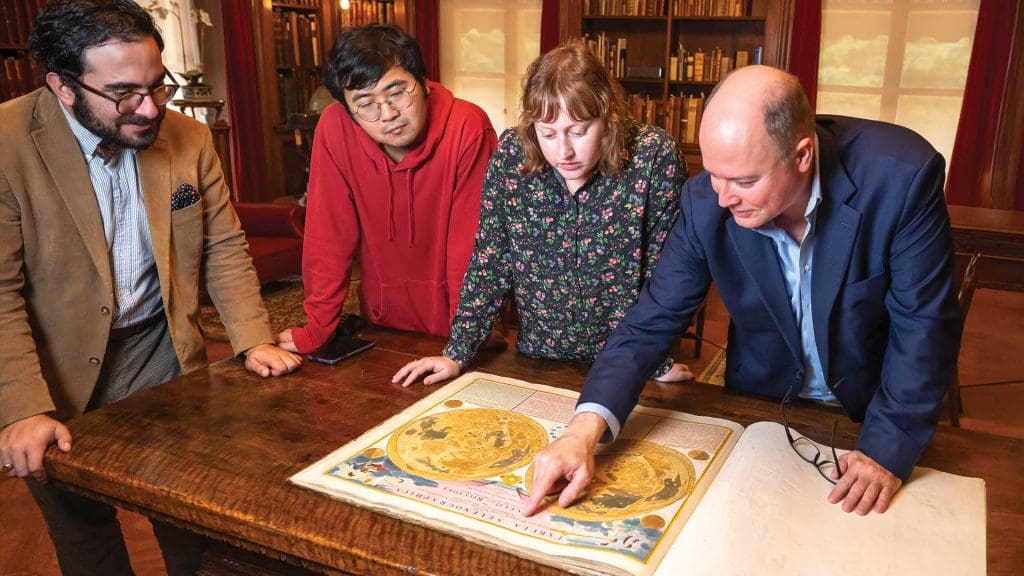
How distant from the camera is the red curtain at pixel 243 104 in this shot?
5602 millimetres

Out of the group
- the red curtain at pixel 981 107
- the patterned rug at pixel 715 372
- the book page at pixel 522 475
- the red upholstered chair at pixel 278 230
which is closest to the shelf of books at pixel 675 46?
the red curtain at pixel 981 107

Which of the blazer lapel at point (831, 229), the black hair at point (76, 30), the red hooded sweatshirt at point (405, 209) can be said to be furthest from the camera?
the red hooded sweatshirt at point (405, 209)

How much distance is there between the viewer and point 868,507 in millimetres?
1021

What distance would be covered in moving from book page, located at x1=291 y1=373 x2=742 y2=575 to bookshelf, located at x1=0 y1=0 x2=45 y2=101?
416cm

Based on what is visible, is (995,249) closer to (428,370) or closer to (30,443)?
(428,370)

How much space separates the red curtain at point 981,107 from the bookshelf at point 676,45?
4.17 ft

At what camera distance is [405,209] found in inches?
79.8

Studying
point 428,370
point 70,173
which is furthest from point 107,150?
point 428,370

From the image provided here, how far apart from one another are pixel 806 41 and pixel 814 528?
217 inches

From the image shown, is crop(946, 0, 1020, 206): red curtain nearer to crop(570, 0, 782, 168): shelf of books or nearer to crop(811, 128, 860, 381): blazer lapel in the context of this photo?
crop(570, 0, 782, 168): shelf of books

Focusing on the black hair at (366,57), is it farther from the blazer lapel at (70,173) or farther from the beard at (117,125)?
the blazer lapel at (70,173)

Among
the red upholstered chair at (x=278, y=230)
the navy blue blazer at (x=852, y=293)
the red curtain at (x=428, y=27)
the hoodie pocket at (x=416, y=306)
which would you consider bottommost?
the red upholstered chair at (x=278, y=230)

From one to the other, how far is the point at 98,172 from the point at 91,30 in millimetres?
310

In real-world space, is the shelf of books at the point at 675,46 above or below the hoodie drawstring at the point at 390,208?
above
